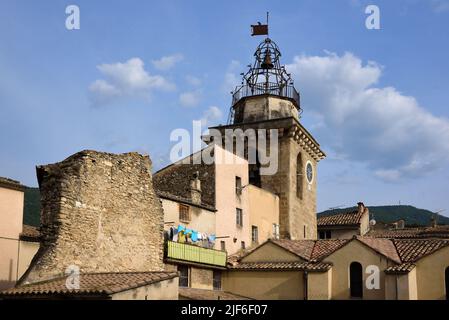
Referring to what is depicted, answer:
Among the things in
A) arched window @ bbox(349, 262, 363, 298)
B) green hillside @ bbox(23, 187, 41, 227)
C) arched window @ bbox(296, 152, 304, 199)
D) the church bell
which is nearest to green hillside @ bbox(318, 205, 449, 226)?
green hillside @ bbox(23, 187, 41, 227)

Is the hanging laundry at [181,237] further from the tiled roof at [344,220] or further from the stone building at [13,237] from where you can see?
the tiled roof at [344,220]

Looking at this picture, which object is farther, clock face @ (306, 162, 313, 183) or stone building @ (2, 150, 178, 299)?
clock face @ (306, 162, 313, 183)

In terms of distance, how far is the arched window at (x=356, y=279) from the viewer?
3762 cm

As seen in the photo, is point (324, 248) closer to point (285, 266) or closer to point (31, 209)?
point (285, 266)

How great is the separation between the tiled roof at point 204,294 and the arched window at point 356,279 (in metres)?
6.34

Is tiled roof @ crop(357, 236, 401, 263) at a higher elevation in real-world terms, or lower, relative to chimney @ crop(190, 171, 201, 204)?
lower

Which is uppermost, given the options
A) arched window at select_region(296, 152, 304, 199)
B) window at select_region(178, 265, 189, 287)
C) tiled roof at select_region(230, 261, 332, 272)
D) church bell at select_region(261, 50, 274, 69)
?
Answer: church bell at select_region(261, 50, 274, 69)

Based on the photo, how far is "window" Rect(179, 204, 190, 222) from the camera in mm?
36844

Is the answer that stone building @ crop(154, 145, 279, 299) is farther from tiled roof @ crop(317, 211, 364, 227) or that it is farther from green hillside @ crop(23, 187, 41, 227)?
green hillside @ crop(23, 187, 41, 227)

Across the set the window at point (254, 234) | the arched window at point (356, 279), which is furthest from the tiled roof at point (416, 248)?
the window at point (254, 234)

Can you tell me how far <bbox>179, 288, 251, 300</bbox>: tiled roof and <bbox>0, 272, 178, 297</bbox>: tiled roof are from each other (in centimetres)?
690

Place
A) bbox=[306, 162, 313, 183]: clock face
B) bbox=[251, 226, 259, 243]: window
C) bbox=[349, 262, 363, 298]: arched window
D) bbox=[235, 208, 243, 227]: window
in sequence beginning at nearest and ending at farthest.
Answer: bbox=[349, 262, 363, 298]: arched window → bbox=[235, 208, 243, 227]: window → bbox=[251, 226, 259, 243]: window → bbox=[306, 162, 313, 183]: clock face

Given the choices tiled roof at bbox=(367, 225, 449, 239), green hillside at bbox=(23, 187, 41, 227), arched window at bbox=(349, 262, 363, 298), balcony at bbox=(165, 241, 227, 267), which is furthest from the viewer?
green hillside at bbox=(23, 187, 41, 227)
